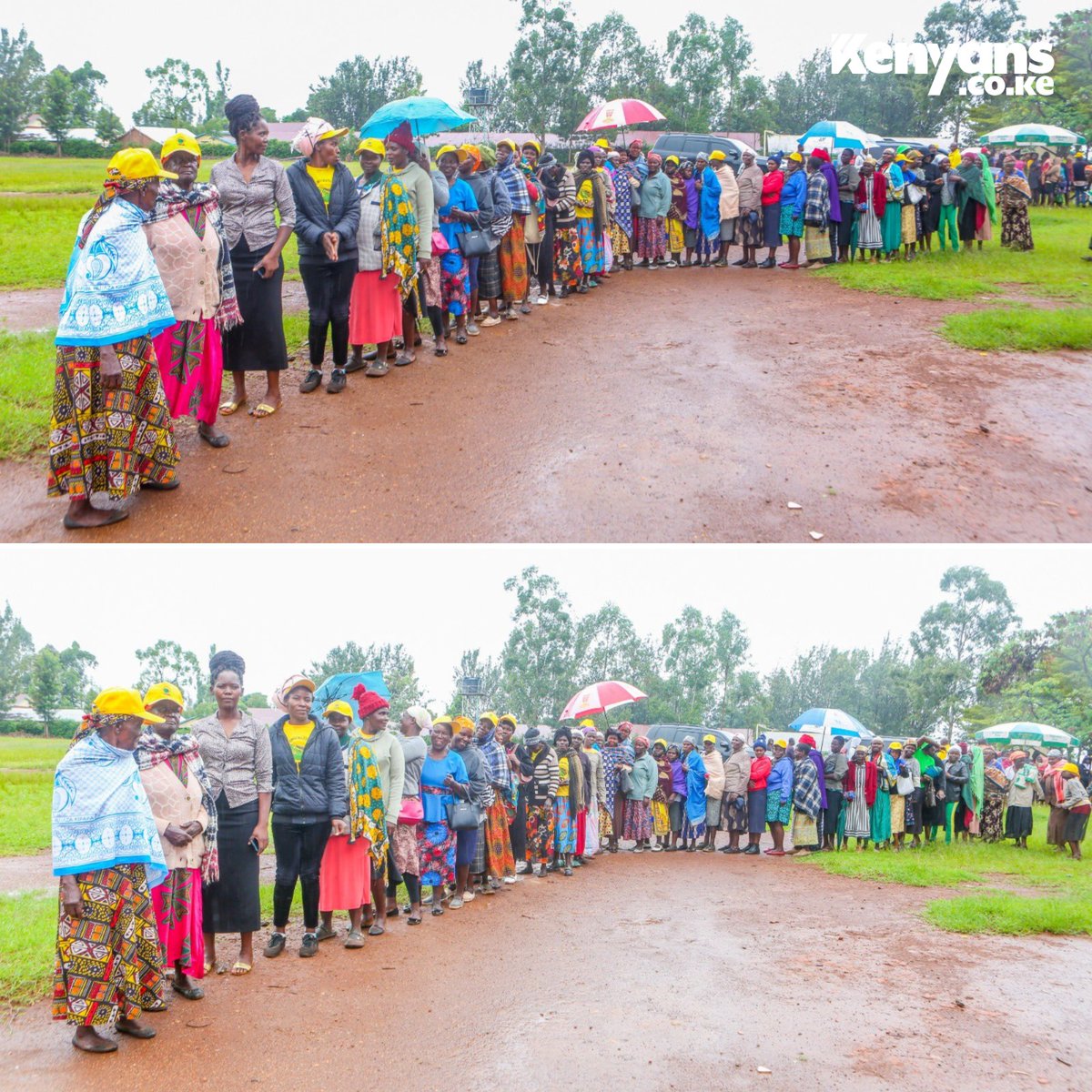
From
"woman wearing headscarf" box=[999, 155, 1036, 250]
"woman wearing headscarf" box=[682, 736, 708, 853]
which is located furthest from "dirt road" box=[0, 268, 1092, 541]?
"woman wearing headscarf" box=[999, 155, 1036, 250]

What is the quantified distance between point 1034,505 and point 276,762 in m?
5.12

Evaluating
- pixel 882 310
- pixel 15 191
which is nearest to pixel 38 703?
pixel 15 191

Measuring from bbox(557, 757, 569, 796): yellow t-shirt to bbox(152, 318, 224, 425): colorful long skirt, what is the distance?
4.62 meters

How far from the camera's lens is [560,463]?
7.36 meters

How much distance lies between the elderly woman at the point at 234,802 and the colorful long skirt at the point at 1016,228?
1624 centimetres

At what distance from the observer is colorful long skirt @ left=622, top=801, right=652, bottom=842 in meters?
12.6

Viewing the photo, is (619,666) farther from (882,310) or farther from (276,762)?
(276,762)

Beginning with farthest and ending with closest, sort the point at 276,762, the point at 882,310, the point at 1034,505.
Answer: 1. the point at 882,310
2. the point at 1034,505
3. the point at 276,762

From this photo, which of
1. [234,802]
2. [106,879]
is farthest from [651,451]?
[106,879]

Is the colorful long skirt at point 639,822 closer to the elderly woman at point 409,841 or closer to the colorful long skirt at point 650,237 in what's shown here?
the elderly woman at point 409,841

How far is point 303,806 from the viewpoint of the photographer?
573 centimetres

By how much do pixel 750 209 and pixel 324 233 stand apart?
9.42m

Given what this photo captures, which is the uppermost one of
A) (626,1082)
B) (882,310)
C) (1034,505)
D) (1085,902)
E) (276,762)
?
(882,310)

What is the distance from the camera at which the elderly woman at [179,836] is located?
15.7 feet
